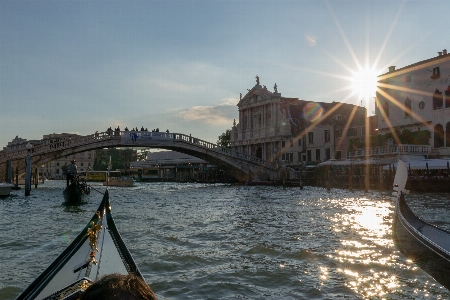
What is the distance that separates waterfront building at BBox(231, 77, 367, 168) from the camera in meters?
27.0

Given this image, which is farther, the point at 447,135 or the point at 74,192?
the point at 447,135

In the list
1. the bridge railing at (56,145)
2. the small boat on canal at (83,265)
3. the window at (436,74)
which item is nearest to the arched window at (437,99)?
the window at (436,74)

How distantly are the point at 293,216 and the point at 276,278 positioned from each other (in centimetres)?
476

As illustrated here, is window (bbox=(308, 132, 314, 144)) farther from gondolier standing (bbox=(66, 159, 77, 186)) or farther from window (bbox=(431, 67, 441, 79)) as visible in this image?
gondolier standing (bbox=(66, 159, 77, 186))

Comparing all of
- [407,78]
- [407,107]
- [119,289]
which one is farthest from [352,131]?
[119,289]

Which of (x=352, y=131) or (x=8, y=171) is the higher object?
(x=352, y=131)

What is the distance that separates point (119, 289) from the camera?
2.53 ft

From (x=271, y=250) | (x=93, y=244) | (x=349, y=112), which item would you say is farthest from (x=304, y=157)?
(x=93, y=244)

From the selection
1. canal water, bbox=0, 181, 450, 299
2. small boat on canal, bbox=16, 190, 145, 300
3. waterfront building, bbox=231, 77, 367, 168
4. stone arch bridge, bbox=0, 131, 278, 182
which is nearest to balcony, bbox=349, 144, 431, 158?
waterfront building, bbox=231, 77, 367, 168

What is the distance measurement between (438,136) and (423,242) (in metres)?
16.3

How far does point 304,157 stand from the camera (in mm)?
29188

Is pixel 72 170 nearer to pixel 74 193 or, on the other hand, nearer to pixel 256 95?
pixel 74 193

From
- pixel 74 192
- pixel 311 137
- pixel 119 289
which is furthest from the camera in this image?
pixel 311 137

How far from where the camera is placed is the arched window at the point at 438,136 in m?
18.0
